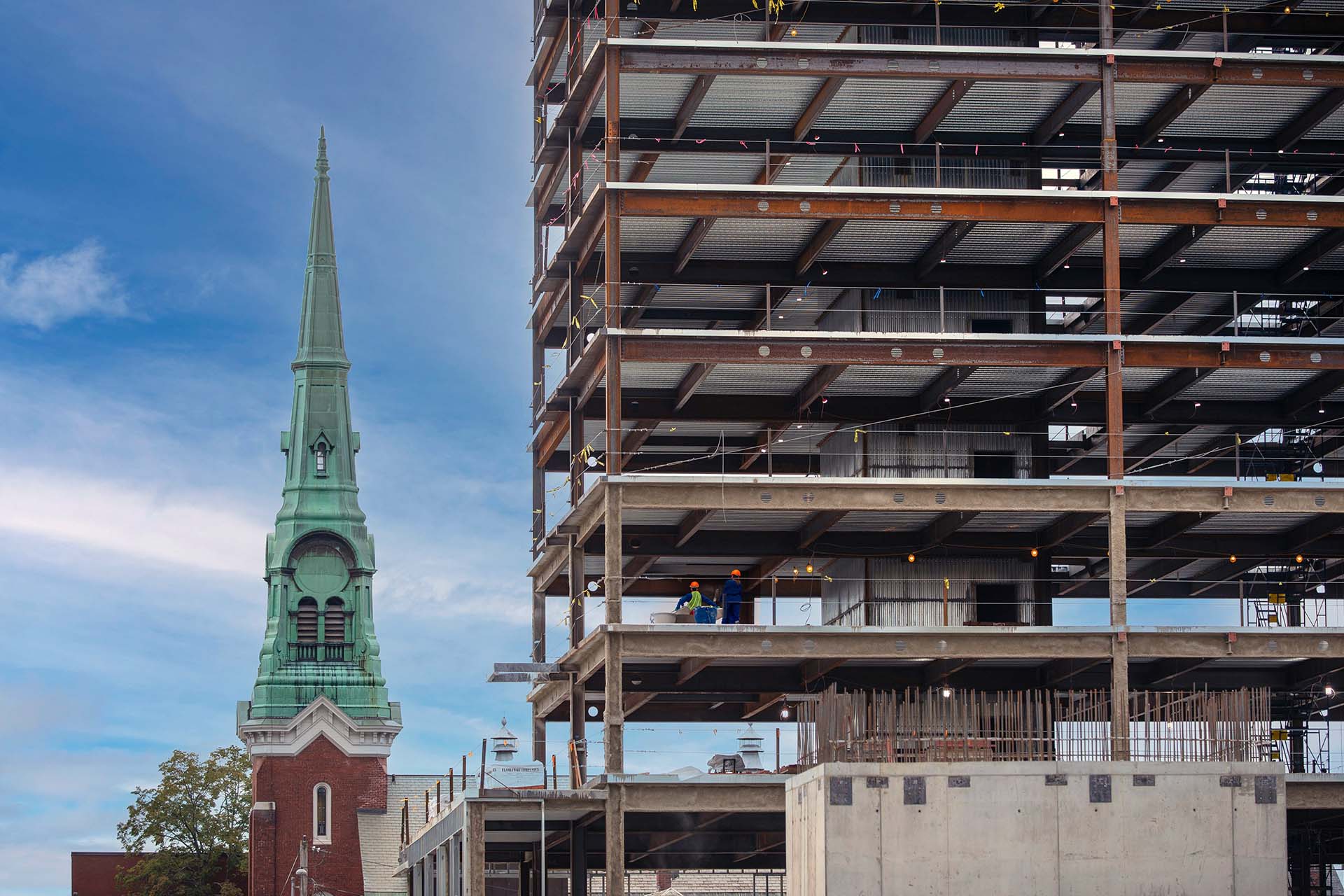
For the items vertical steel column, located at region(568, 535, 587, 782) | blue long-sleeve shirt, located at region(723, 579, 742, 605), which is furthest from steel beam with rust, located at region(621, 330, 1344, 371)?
vertical steel column, located at region(568, 535, 587, 782)

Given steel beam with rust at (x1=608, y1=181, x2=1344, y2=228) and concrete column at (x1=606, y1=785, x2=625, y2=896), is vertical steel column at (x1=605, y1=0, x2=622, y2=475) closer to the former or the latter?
steel beam with rust at (x1=608, y1=181, x2=1344, y2=228)

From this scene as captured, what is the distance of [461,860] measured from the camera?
55.4 m

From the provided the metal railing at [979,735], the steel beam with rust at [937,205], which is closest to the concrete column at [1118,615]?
the metal railing at [979,735]

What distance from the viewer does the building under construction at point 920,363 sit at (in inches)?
2352

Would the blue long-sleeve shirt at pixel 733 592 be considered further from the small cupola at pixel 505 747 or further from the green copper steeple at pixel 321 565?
the green copper steeple at pixel 321 565

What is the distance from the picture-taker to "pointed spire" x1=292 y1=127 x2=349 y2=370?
12162 cm

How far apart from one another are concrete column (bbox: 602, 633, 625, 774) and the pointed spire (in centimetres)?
6562

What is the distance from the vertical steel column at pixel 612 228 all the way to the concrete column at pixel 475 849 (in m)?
10.5

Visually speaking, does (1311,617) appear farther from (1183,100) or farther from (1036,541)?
(1183,100)

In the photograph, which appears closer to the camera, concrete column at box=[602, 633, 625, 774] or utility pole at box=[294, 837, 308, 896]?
concrete column at box=[602, 633, 625, 774]

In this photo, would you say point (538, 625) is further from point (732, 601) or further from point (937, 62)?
point (937, 62)

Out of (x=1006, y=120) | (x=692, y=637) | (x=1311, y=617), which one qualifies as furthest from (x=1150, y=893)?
(x=1311, y=617)

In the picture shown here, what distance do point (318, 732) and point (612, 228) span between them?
63.8m

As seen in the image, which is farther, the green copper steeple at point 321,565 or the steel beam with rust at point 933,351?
the green copper steeple at point 321,565
